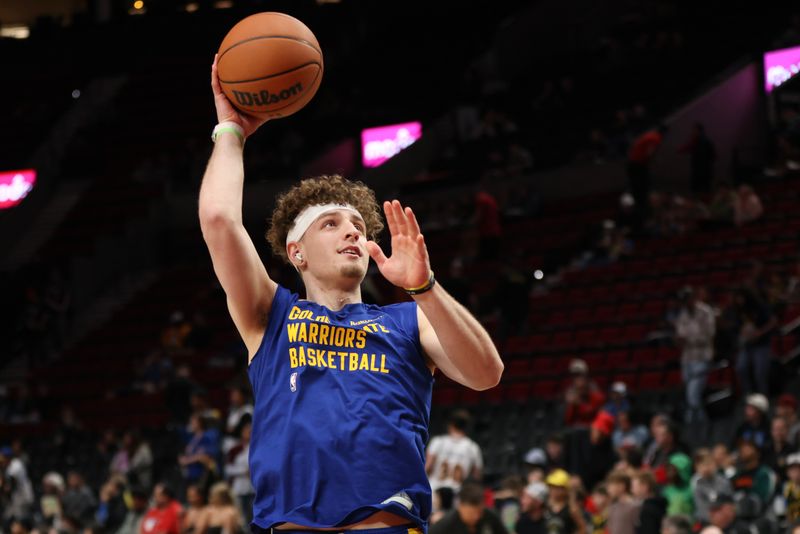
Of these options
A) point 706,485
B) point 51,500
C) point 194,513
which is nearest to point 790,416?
point 706,485

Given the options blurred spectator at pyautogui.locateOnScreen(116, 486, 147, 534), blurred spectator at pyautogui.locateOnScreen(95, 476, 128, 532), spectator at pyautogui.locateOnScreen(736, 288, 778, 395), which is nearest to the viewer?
spectator at pyautogui.locateOnScreen(736, 288, 778, 395)

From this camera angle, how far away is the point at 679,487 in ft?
31.4

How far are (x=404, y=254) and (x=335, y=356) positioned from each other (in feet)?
1.29

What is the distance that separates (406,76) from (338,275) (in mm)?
22153

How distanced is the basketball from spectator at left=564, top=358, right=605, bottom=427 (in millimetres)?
8771

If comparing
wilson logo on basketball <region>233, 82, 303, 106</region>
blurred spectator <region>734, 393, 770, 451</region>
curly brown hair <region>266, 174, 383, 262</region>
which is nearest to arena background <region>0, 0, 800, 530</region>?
blurred spectator <region>734, 393, 770, 451</region>

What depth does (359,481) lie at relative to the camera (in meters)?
3.43

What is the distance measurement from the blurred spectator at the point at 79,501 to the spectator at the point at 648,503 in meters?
6.72

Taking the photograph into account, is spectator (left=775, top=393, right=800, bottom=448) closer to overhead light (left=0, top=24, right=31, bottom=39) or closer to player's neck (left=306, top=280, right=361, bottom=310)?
player's neck (left=306, top=280, right=361, bottom=310)

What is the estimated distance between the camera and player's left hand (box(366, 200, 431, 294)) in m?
3.37

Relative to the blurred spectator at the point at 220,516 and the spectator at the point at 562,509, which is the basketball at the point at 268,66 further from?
the blurred spectator at the point at 220,516

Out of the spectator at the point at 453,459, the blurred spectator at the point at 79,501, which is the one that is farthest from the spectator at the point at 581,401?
the blurred spectator at the point at 79,501

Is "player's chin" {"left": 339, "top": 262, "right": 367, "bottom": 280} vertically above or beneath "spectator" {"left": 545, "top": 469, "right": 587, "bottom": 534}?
above

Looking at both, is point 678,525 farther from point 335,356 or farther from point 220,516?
point 335,356
